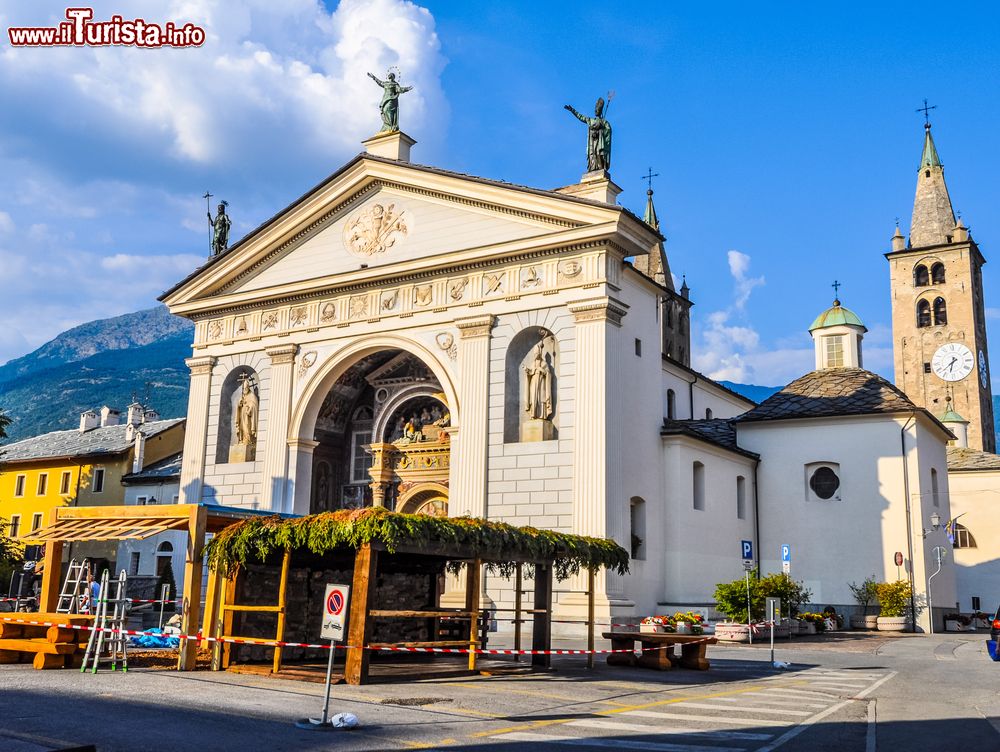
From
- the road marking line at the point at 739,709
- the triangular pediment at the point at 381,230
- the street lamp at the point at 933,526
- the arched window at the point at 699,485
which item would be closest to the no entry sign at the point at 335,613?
the road marking line at the point at 739,709

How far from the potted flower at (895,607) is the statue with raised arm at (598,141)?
54.9 ft

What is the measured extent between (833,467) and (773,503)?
2.51 metres

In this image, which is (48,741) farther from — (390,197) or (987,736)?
(390,197)

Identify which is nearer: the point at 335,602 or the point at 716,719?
the point at 335,602

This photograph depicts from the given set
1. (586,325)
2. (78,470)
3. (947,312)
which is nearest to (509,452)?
(586,325)

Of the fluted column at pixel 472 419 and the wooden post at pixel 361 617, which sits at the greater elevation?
the fluted column at pixel 472 419

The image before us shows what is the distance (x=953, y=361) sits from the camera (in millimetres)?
71000

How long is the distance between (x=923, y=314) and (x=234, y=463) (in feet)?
190

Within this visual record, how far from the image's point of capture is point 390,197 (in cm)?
3153

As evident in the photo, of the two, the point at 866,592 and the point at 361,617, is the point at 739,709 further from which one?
the point at 866,592

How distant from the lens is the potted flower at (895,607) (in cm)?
3133

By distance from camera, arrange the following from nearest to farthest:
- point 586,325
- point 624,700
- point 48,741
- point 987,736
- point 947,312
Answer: point 48,741 < point 987,736 < point 624,700 < point 586,325 < point 947,312

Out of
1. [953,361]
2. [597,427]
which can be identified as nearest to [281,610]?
[597,427]

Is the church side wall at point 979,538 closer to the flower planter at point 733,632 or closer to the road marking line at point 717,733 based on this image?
the flower planter at point 733,632
